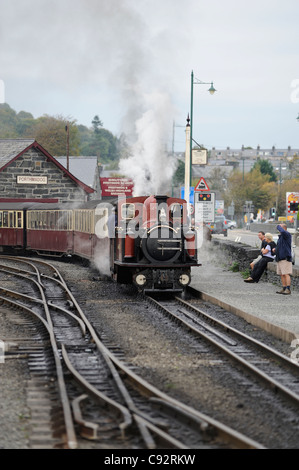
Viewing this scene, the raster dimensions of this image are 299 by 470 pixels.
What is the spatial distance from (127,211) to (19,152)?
26.2 metres

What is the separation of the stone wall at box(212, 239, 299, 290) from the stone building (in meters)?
16.4

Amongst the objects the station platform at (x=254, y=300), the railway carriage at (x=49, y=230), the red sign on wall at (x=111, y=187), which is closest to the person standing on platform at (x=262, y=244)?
the station platform at (x=254, y=300)

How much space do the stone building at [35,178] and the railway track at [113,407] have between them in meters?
30.1

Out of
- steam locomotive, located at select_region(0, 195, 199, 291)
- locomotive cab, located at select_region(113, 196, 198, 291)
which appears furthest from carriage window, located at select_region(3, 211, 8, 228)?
locomotive cab, located at select_region(113, 196, 198, 291)

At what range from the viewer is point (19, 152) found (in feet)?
134

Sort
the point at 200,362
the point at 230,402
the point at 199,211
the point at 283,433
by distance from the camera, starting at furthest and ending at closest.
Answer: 1. the point at 199,211
2. the point at 200,362
3. the point at 230,402
4. the point at 283,433

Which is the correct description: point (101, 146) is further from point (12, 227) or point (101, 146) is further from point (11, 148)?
point (12, 227)

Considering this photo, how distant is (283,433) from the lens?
6301mm

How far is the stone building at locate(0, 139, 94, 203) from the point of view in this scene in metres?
40.8

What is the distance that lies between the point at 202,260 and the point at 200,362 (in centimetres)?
1882

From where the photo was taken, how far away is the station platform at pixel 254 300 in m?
11.7
